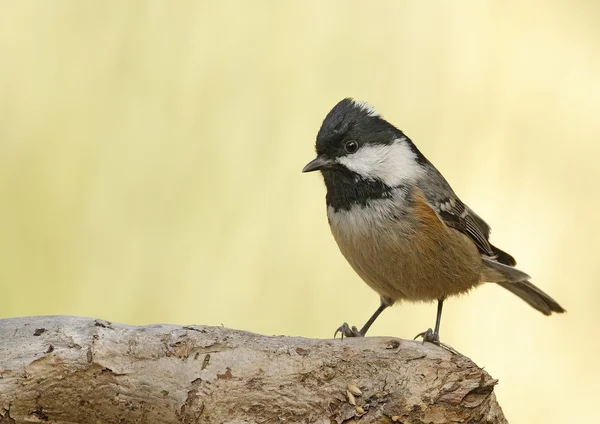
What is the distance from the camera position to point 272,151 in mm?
4438

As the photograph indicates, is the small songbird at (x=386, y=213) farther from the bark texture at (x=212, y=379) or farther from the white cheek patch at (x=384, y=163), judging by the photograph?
the bark texture at (x=212, y=379)

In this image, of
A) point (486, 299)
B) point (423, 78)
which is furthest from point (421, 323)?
point (423, 78)

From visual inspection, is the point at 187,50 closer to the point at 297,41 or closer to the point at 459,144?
the point at 297,41

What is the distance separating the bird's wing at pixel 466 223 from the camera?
3.22m

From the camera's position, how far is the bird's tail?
343cm

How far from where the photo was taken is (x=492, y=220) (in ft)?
14.2

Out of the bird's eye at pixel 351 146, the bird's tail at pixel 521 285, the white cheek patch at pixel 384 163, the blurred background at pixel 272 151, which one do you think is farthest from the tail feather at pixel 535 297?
the bird's eye at pixel 351 146

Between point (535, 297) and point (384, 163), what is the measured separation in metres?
1.21

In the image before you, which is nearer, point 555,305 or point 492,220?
point 555,305

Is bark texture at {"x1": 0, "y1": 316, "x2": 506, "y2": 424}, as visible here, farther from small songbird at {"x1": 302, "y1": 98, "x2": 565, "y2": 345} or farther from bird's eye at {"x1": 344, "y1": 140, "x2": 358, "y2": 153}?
bird's eye at {"x1": 344, "y1": 140, "x2": 358, "y2": 153}

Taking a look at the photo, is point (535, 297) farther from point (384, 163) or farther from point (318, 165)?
point (318, 165)

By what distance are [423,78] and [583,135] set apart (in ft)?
3.25

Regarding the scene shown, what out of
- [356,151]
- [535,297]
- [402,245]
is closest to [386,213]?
[402,245]

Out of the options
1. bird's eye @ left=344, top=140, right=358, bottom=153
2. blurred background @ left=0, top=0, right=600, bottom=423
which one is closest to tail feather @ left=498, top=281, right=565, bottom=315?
blurred background @ left=0, top=0, right=600, bottom=423
